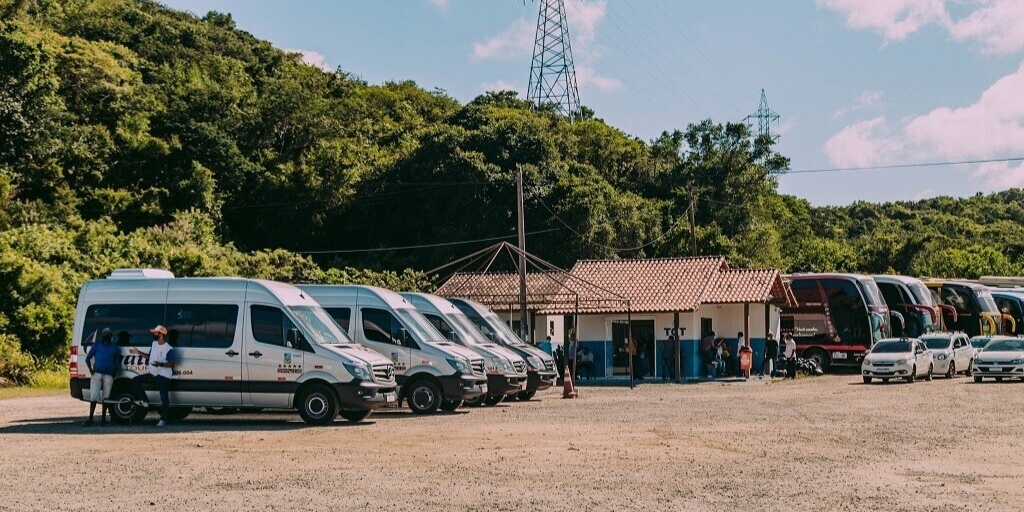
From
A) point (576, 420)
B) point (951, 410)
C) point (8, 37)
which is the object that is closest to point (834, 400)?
point (951, 410)

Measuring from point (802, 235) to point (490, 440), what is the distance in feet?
233

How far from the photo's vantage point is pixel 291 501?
11297mm

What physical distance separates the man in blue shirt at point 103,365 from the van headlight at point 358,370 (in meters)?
3.81

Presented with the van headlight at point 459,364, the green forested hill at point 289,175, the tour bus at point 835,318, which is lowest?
the van headlight at point 459,364

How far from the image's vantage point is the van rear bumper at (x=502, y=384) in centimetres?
2497

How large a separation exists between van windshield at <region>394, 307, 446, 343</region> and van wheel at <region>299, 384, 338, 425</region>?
10.3 feet

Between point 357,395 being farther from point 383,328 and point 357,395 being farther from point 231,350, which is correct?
point 383,328

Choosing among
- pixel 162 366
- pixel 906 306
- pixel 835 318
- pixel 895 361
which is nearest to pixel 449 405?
pixel 162 366

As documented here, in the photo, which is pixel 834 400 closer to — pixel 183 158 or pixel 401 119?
pixel 183 158

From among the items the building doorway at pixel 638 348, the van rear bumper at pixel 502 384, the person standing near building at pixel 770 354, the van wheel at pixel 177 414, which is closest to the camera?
the van wheel at pixel 177 414

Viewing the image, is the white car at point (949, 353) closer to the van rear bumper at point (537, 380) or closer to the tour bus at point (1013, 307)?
the van rear bumper at point (537, 380)

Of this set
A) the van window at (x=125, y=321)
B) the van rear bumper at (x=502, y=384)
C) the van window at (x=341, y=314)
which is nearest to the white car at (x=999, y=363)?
the van rear bumper at (x=502, y=384)

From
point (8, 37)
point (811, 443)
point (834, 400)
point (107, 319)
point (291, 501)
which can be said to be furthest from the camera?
point (8, 37)

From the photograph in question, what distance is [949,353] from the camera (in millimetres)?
40188
